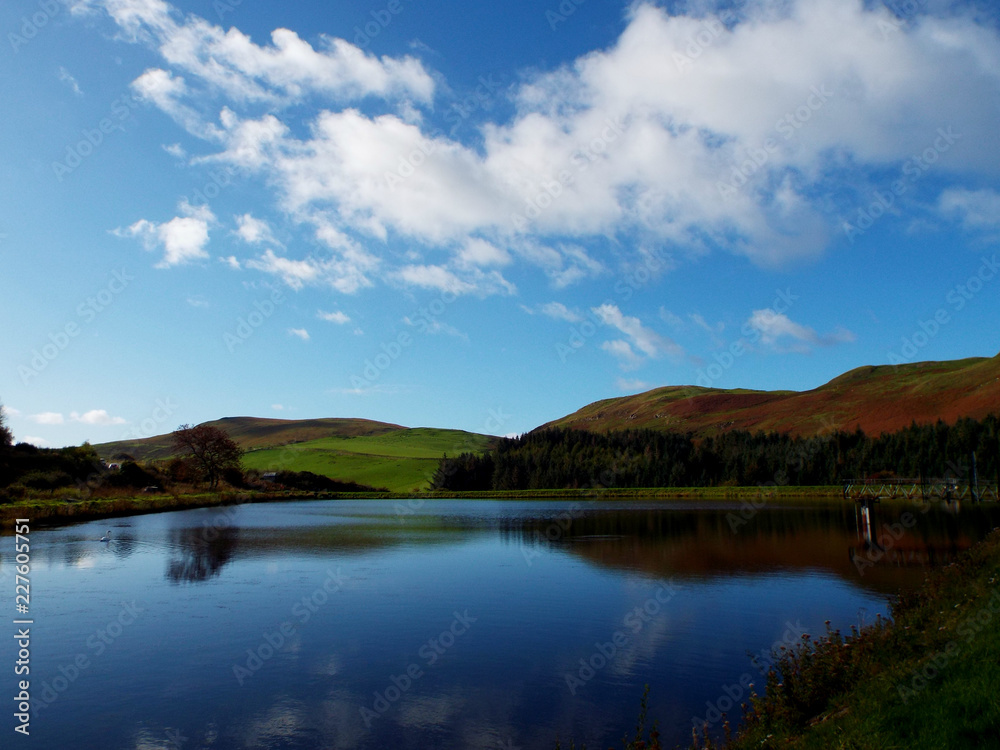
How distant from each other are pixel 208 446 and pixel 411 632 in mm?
74084

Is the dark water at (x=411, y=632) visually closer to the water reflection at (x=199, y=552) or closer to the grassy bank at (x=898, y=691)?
the water reflection at (x=199, y=552)

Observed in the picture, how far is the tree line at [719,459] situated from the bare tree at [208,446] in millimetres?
53755

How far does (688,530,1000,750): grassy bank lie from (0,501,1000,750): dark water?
1.89 m

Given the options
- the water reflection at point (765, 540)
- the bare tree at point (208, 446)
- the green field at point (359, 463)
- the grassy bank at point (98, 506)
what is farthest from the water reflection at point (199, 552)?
the green field at point (359, 463)

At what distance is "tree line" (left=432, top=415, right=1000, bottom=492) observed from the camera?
105000mm

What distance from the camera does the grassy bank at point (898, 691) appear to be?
23.5ft

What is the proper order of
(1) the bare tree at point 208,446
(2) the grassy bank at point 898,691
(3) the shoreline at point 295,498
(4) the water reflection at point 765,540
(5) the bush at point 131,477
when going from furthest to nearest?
(1) the bare tree at point 208,446
(5) the bush at point 131,477
(3) the shoreline at point 295,498
(4) the water reflection at point 765,540
(2) the grassy bank at point 898,691

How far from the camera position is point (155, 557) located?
28641 millimetres

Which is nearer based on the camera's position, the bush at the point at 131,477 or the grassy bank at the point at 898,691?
the grassy bank at the point at 898,691

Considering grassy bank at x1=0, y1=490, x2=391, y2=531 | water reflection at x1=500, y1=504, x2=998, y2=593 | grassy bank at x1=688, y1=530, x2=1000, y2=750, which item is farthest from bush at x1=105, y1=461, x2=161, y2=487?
grassy bank at x1=688, y1=530, x2=1000, y2=750

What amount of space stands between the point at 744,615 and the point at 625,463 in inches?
4581

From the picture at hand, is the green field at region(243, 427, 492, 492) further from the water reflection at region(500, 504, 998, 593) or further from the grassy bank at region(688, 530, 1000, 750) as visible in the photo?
the grassy bank at region(688, 530, 1000, 750)

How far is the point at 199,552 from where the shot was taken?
1218 inches

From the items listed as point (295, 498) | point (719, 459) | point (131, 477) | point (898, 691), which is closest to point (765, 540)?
point (898, 691)
